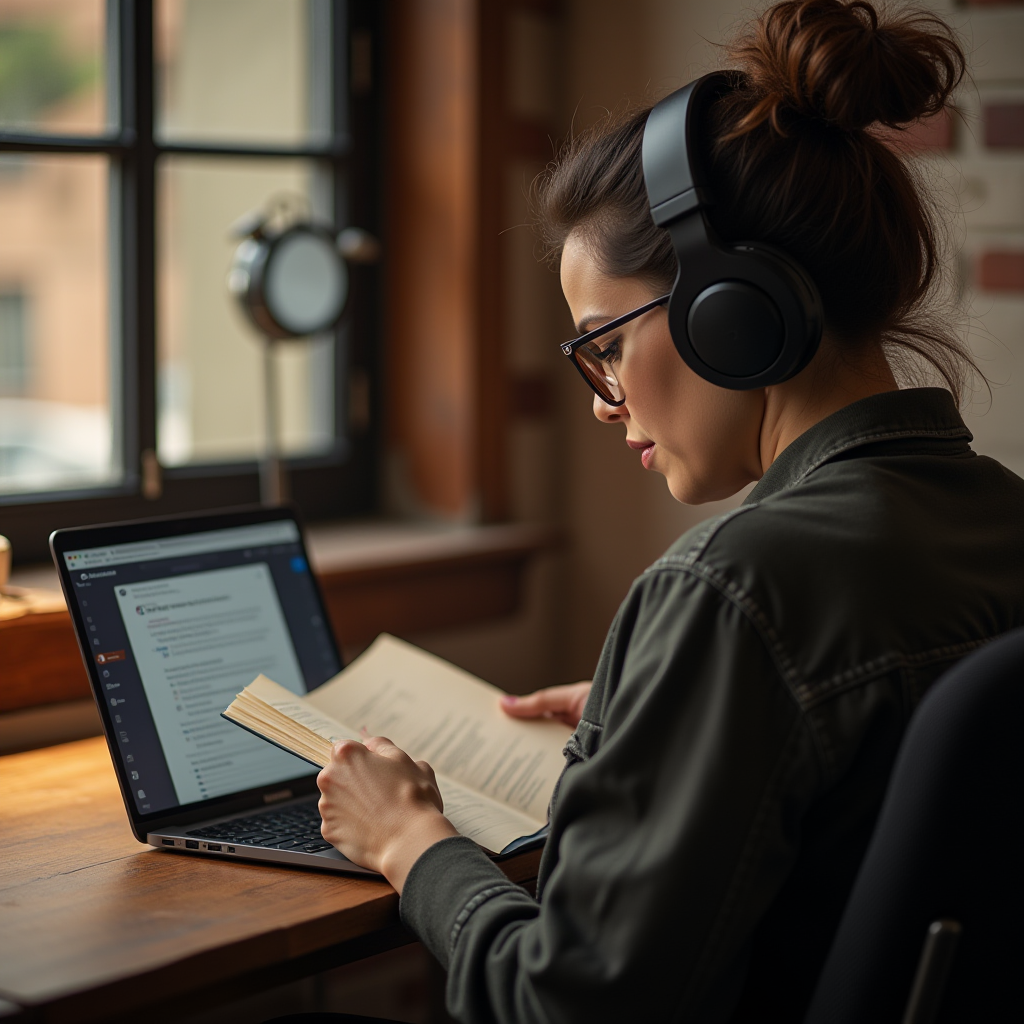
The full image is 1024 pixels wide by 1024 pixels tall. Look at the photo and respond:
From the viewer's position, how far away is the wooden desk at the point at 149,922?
33.7 inches

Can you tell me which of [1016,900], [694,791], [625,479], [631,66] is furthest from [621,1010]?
[631,66]

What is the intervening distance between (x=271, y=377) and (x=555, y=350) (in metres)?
0.57

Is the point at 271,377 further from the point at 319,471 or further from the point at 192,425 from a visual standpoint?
the point at 192,425

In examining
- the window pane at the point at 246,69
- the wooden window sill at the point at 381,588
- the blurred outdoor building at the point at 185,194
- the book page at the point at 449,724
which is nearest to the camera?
the book page at the point at 449,724

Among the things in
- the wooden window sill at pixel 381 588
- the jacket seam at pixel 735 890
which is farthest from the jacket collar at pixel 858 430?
the wooden window sill at pixel 381 588

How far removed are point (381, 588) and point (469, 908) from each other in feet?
3.22

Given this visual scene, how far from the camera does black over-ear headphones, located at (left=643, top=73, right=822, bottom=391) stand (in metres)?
0.92

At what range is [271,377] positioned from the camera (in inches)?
71.7

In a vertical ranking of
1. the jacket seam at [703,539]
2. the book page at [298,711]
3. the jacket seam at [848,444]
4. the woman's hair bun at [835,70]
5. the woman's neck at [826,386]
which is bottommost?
the book page at [298,711]

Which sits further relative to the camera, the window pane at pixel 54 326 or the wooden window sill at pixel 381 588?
the window pane at pixel 54 326

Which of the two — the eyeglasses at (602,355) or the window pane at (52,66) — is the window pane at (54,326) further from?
the eyeglasses at (602,355)

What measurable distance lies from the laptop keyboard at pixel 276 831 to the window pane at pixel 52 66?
3.52 feet

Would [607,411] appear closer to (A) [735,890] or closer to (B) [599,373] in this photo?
(B) [599,373]

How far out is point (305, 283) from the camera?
5.80ft
